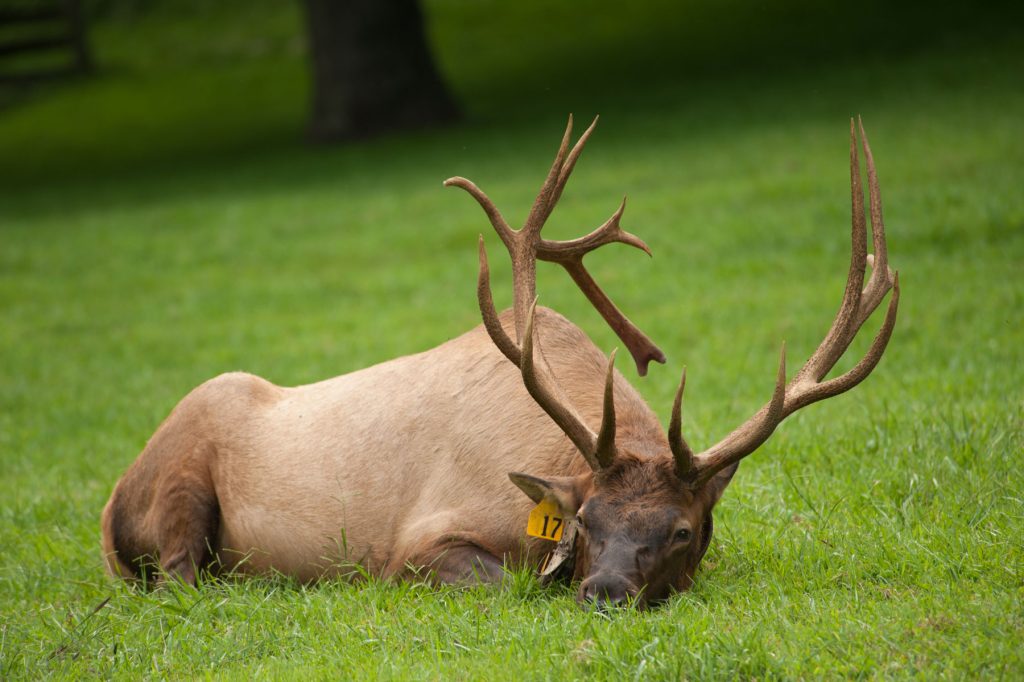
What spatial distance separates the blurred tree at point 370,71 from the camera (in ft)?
70.7

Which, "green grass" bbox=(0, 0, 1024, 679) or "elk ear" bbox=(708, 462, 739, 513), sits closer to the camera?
"green grass" bbox=(0, 0, 1024, 679)

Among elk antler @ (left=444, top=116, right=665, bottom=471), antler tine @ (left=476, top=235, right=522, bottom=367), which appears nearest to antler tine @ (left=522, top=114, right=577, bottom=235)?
elk antler @ (left=444, top=116, right=665, bottom=471)

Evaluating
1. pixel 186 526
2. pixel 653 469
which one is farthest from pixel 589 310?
pixel 653 469

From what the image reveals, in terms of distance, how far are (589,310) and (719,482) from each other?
703 centimetres

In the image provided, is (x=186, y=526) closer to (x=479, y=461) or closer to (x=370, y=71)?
(x=479, y=461)

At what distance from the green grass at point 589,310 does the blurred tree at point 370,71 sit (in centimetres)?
73

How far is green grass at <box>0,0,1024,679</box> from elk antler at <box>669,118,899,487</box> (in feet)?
1.68

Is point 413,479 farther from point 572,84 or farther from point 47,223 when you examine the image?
point 572,84

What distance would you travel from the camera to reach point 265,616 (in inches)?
201

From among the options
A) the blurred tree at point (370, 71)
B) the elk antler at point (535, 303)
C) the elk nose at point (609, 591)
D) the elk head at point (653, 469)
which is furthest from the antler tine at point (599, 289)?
the blurred tree at point (370, 71)

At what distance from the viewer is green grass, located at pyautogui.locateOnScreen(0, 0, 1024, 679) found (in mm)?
4566

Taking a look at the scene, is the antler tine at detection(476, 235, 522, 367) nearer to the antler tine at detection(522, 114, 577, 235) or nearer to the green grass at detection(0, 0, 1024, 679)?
the antler tine at detection(522, 114, 577, 235)

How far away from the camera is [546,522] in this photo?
198 inches

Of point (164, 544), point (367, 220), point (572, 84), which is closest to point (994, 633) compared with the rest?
point (164, 544)
